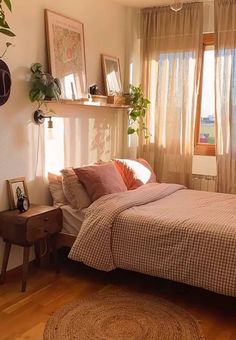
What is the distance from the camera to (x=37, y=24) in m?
3.11

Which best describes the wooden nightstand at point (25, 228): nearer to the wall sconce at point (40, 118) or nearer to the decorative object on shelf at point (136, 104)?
the wall sconce at point (40, 118)

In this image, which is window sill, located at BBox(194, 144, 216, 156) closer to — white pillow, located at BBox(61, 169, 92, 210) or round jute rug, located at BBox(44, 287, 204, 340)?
white pillow, located at BBox(61, 169, 92, 210)

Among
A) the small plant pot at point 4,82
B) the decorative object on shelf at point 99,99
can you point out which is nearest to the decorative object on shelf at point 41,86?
the small plant pot at point 4,82

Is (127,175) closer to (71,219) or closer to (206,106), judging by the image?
(71,219)

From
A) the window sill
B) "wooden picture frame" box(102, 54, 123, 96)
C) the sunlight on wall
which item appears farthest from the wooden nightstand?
the window sill

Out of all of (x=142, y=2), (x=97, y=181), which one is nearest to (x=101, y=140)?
(x=97, y=181)

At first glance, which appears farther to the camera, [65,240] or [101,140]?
[101,140]

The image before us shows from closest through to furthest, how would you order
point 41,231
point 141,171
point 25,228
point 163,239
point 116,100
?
1. point 163,239
2. point 25,228
3. point 41,231
4. point 141,171
5. point 116,100

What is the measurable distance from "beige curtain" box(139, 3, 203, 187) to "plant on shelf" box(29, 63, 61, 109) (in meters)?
1.51

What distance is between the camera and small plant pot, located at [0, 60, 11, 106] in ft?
8.95

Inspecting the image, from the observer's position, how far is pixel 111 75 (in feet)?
13.4

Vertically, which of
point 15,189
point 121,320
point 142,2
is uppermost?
point 142,2

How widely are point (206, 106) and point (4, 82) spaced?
7.63 ft

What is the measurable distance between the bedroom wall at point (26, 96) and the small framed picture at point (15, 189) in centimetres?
4
